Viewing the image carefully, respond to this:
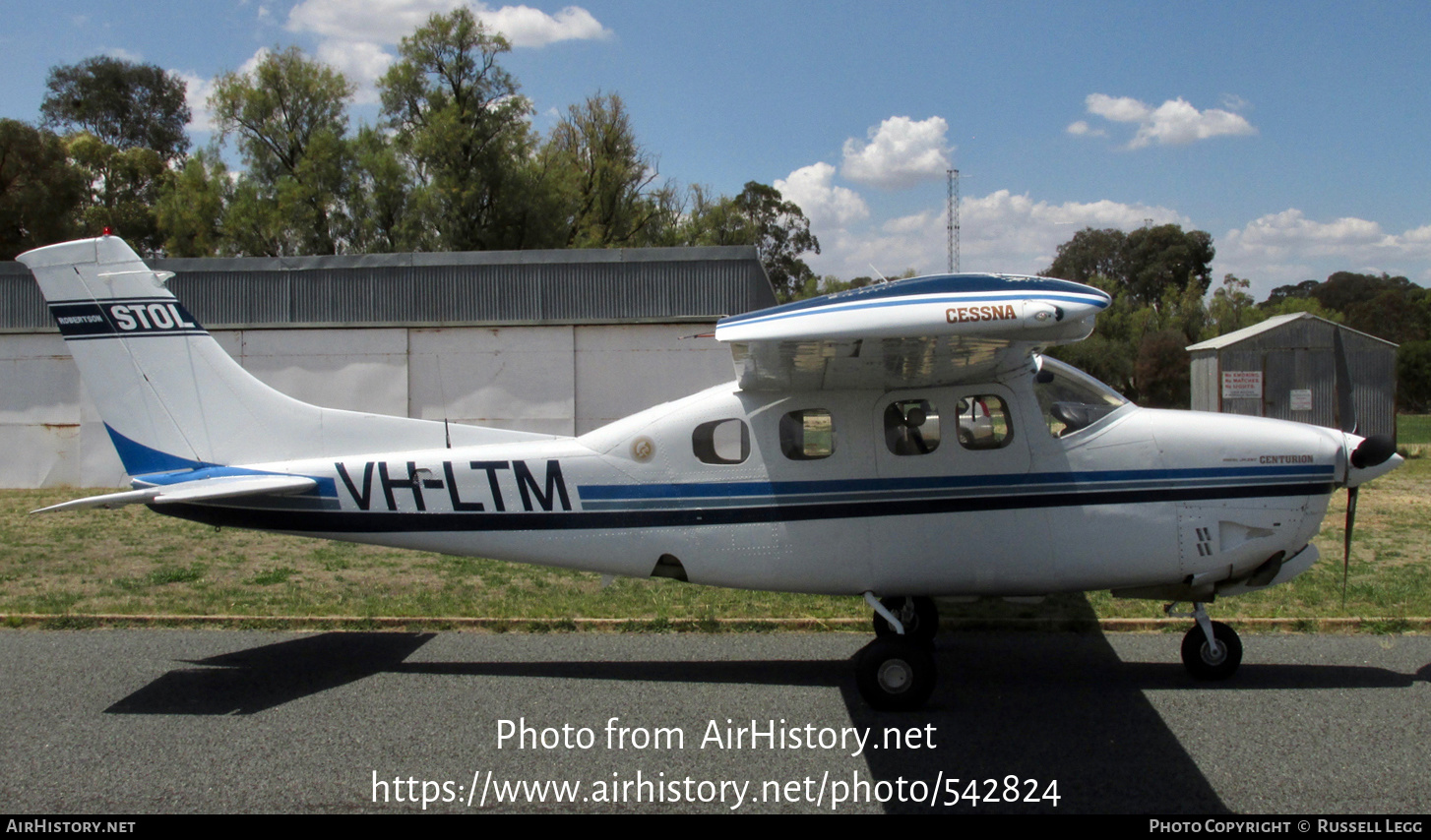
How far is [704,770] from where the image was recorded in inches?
183

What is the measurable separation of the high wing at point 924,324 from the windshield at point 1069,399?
63 cm

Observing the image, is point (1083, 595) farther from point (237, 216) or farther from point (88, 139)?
point (88, 139)

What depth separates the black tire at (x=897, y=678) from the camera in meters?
5.46

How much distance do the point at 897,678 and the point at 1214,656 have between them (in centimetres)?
218

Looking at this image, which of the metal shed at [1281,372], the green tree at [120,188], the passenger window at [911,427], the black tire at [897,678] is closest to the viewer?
the black tire at [897,678]

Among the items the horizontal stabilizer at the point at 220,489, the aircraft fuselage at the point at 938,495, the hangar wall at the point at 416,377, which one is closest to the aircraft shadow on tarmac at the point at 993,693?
the aircraft fuselage at the point at 938,495

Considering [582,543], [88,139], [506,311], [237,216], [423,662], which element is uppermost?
[88,139]

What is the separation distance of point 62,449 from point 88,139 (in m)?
36.0

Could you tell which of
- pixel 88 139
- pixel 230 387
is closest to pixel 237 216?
pixel 88 139

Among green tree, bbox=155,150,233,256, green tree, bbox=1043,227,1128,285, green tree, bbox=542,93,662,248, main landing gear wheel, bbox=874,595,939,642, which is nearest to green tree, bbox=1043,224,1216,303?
green tree, bbox=1043,227,1128,285

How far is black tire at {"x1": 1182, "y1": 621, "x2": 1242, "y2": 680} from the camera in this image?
19.4ft

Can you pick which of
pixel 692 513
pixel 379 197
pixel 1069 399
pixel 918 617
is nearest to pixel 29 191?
pixel 379 197

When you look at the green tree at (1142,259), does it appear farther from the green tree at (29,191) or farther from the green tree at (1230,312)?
the green tree at (29,191)

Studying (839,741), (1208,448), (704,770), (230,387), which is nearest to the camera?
(704,770)
